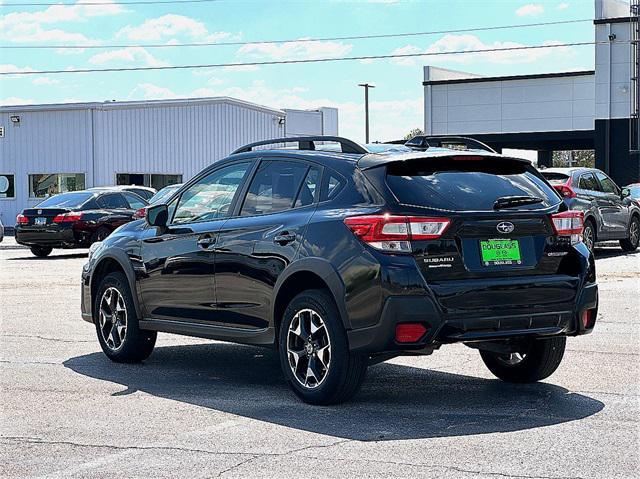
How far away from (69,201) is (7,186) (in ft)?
76.1

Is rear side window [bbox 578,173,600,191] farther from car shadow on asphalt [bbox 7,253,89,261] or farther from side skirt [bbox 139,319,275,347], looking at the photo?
side skirt [bbox 139,319,275,347]

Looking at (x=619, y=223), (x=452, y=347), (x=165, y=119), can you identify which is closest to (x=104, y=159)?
(x=165, y=119)

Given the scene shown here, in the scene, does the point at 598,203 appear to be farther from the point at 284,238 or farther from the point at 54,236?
the point at 284,238

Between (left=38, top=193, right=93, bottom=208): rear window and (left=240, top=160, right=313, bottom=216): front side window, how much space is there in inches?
702

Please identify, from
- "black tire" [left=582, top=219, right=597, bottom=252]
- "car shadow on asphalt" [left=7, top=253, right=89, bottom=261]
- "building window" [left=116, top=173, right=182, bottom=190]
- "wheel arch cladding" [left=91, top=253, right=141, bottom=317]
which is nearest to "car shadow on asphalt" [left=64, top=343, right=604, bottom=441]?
"wheel arch cladding" [left=91, top=253, right=141, bottom=317]

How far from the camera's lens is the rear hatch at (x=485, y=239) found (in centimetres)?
727

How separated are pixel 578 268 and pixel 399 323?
1466 mm

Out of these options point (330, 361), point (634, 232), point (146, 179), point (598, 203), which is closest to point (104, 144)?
point (146, 179)

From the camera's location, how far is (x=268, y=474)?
579 cm

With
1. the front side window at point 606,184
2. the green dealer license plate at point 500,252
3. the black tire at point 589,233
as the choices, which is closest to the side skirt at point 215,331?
the green dealer license plate at point 500,252

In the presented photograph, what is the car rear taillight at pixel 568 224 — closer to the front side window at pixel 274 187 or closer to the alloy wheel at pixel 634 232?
the front side window at pixel 274 187

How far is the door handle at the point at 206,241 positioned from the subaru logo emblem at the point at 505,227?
7.44 feet

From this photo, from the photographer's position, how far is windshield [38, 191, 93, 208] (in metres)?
25.9

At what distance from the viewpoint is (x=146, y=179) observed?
48531mm
